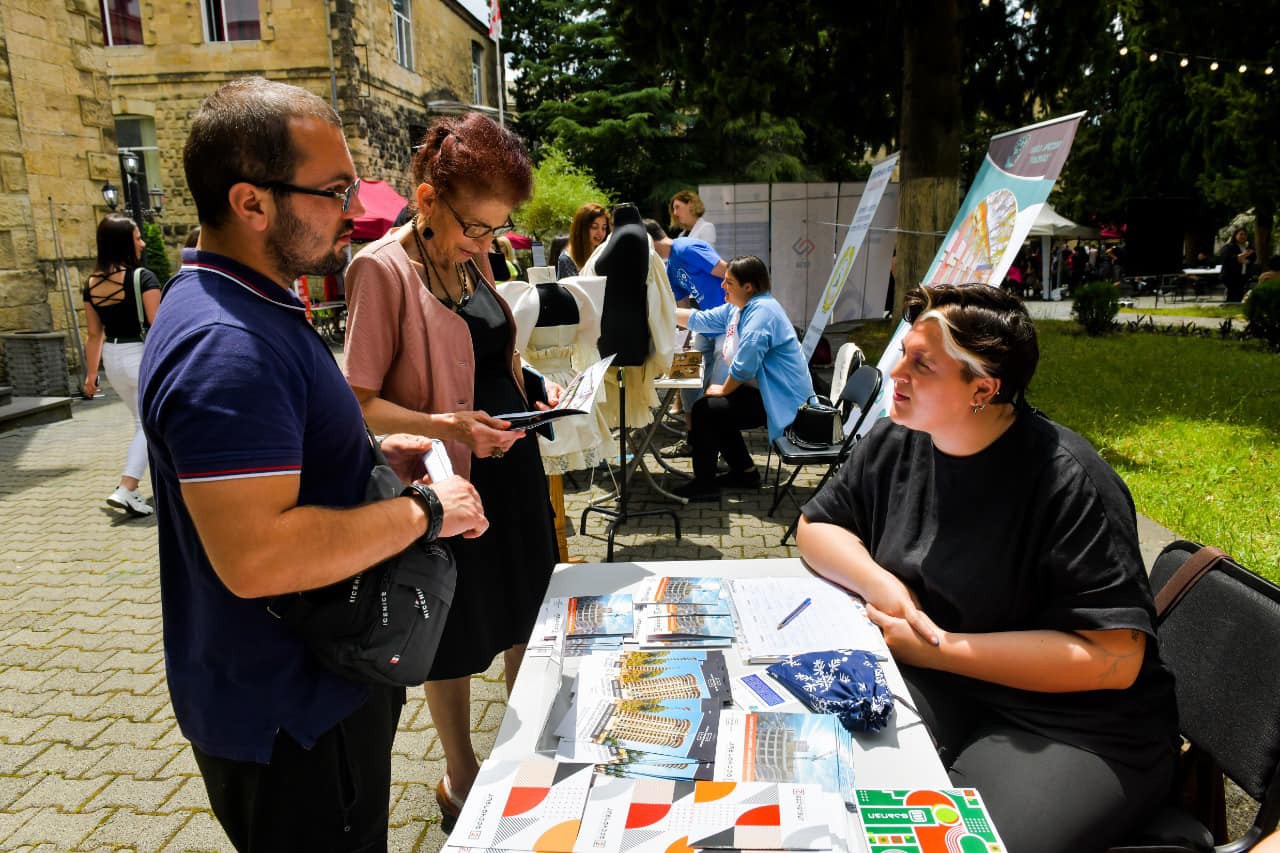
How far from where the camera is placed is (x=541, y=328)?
4062mm

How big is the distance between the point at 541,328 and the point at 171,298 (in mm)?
2868

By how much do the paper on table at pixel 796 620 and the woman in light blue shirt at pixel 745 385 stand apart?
11.2 feet

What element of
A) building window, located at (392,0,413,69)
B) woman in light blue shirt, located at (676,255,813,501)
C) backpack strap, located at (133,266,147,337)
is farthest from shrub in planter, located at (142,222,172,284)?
woman in light blue shirt, located at (676,255,813,501)

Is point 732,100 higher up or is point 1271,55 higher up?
point 1271,55

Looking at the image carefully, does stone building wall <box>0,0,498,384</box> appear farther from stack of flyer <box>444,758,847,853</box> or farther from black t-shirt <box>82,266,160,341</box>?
stack of flyer <box>444,758,847,853</box>

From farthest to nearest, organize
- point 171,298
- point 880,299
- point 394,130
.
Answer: point 394,130
point 880,299
point 171,298

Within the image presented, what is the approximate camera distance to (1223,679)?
1.73m

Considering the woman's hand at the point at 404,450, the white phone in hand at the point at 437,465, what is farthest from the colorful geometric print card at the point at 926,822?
the woman's hand at the point at 404,450

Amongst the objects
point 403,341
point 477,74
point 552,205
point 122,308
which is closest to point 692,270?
point 122,308

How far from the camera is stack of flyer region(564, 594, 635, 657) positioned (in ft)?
5.74

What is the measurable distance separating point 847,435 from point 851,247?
339 centimetres

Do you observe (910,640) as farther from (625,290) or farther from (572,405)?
(625,290)

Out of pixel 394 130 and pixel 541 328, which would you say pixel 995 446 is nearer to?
pixel 541 328

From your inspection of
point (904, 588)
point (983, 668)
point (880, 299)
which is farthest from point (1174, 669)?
point (880, 299)
